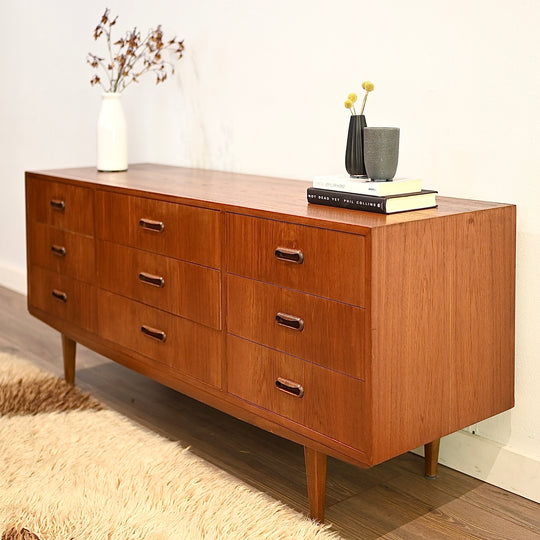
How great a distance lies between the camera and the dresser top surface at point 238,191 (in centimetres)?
165

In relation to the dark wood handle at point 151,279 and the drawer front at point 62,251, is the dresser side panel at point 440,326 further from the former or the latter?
the drawer front at point 62,251

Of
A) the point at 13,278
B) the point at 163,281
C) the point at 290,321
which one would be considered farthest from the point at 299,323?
the point at 13,278

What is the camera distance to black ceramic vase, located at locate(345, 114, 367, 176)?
5.89ft

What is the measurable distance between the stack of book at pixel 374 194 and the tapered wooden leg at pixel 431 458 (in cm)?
62

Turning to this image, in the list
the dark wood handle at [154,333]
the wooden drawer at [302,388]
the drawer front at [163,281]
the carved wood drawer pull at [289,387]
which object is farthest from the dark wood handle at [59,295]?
the carved wood drawer pull at [289,387]

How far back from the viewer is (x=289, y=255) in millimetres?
1699

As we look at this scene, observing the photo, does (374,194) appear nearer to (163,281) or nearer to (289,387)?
(289,387)

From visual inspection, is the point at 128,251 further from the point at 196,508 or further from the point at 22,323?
the point at 22,323

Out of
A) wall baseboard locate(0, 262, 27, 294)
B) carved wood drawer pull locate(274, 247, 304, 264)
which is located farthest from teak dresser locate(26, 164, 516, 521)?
wall baseboard locate(0, 262, 27, 294)

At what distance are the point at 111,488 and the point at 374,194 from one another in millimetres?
936

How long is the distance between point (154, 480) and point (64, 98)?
213cm

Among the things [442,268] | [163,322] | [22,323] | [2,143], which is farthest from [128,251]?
[2,143]

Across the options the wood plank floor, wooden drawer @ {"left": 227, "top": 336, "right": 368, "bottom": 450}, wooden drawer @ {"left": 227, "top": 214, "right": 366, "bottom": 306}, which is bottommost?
the wood plank floor

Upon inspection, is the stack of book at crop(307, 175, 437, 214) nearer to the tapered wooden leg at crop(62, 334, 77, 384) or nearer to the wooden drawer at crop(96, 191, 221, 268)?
the wooden drawer at crop(96, 191, 221, 268)
